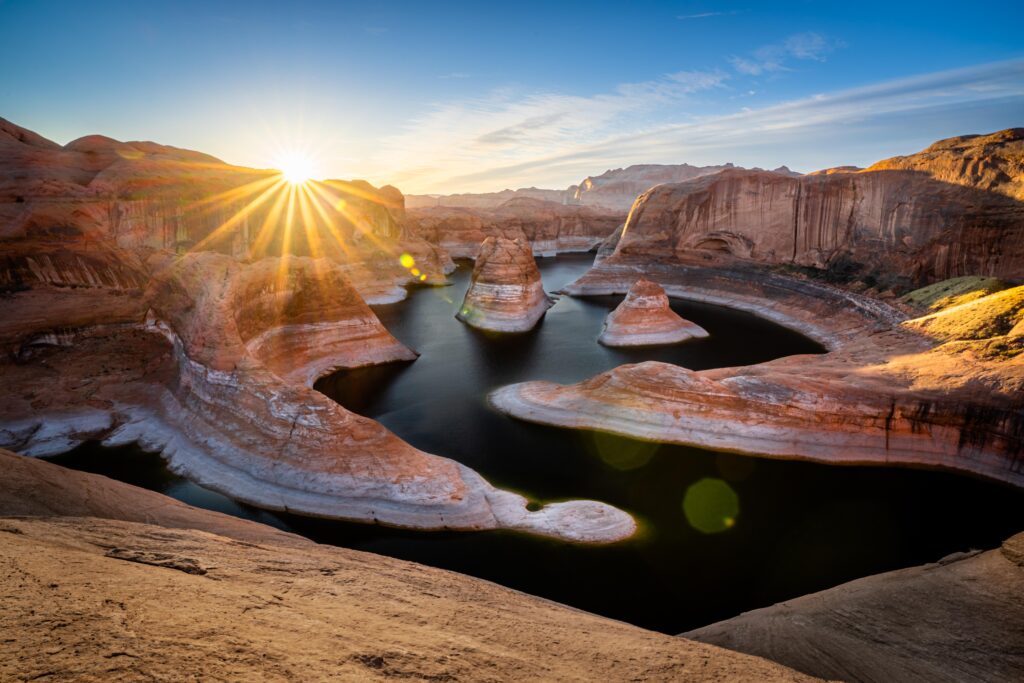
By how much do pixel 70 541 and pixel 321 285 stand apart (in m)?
18.6

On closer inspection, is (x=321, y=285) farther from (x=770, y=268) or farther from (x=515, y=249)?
(x=770, y=268)

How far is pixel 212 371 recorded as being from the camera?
15.0 metres

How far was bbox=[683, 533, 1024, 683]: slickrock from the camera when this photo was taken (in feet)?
19.2

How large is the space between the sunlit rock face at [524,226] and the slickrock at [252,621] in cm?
6083

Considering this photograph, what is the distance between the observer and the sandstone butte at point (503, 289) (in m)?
30.5

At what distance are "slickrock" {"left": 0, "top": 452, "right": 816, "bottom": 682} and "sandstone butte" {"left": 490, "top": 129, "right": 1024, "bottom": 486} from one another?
1103 cm

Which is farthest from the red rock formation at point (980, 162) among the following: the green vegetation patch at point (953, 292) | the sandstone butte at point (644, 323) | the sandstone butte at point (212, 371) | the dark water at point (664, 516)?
the sandstone butte at point (212, 371)

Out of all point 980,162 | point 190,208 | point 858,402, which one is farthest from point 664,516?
point 190,208

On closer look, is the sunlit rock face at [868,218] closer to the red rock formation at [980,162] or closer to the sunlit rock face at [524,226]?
the red rock formation at [980,162]

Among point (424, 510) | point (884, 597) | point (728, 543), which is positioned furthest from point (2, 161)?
point (884, 597)

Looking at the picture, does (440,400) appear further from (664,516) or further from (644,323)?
(644,323)

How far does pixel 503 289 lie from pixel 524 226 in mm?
45973

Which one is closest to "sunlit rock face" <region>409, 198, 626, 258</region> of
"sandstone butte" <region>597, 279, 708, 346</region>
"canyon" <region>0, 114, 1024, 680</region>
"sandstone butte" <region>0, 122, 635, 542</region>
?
"canyon" <region>0, 114, 1024, 680</region>

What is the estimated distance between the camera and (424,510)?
477 inches
